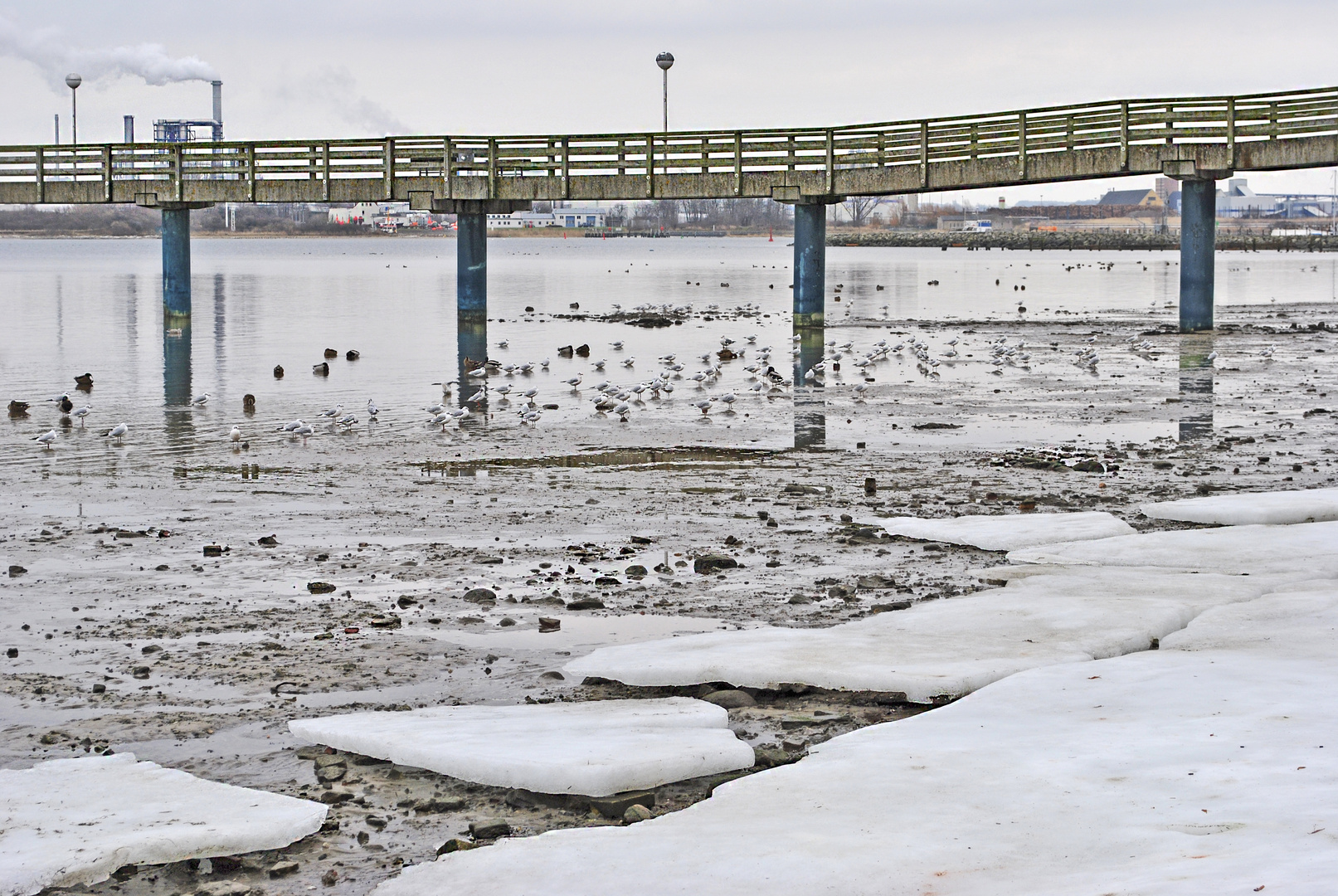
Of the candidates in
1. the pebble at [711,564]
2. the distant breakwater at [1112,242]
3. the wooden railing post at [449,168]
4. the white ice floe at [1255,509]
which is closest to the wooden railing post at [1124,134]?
the wooden railing post at [449,168]

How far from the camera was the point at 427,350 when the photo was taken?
32.9 metres

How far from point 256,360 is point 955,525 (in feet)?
66.7

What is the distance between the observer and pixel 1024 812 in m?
6.35

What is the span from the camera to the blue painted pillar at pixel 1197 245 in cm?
3206

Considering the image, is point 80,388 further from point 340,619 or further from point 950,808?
point 950,808

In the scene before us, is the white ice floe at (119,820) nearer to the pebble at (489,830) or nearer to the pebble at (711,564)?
the pebble at (489,830)

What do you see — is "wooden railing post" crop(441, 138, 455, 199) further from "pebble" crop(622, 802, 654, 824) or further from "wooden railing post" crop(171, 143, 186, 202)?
"pebble" crop(622, 802, 654, 824)

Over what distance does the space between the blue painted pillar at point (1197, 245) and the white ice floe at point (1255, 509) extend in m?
19.1

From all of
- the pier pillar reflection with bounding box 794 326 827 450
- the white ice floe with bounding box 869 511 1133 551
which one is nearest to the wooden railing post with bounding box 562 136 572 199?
the pier pillar reflection with bounding box 794 326 827 450

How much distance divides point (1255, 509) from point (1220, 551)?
1655 mm

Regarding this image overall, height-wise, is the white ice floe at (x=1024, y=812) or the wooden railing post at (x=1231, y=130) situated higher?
the wooden railing post at (x=1231, y=130)

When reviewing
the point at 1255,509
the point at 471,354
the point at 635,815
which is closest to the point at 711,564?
the point at 1255,509

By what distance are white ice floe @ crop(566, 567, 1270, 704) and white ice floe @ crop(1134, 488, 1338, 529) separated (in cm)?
233

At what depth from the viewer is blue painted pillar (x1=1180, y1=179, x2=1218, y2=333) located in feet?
105
